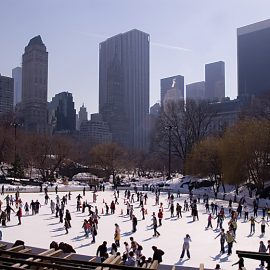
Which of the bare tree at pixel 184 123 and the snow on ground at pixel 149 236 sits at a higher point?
the bare tree at pixel 184 123

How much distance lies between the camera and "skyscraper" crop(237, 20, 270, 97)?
7160 inches

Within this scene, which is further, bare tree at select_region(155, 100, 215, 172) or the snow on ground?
bare tree at select_region(155, 100, 215, 172)

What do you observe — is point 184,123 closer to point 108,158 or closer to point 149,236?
point 108,158

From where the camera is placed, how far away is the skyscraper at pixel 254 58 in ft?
597

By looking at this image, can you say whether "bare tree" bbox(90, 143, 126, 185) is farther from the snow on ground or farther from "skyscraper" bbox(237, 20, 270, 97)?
"skyscraper" bbox(237, 20, 270, 97)

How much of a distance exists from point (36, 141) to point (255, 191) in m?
47.7

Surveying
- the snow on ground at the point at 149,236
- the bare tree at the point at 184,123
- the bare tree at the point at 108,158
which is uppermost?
the bare tree at the point at 184,123

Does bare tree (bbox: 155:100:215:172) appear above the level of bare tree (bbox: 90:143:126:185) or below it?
above

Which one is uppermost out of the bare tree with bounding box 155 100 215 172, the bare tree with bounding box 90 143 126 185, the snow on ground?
the bare tree with bounding box 155 100 215 172

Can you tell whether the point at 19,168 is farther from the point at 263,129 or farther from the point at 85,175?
the point at 263,129

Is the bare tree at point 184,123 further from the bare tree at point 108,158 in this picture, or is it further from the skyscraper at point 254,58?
the skyscraper at point 254,58

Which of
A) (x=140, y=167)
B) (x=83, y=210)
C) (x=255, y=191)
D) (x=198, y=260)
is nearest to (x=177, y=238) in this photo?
(x=198, y=260)

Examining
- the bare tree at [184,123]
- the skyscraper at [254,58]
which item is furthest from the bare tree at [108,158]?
the skyscraper at [254,58]

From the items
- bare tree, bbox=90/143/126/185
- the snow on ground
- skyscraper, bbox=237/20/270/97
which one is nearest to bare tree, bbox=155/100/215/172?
bare tree, bbox=90/143/126/185
